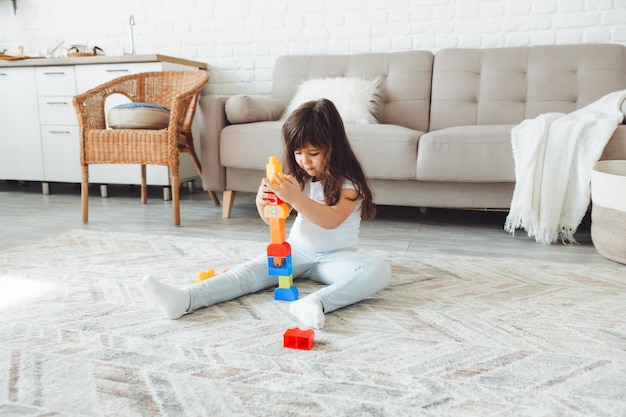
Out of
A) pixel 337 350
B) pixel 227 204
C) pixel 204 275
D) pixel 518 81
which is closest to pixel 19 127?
pixel 227 204

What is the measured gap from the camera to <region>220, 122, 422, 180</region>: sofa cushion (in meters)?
2.28

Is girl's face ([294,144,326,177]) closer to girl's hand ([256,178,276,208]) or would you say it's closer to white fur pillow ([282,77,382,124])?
girl's hand ([256,178,276,208])

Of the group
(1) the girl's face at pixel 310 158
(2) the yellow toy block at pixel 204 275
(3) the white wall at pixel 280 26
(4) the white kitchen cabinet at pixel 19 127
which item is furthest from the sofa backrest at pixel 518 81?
(4) the white kitchen cabinet at pixel 19 127

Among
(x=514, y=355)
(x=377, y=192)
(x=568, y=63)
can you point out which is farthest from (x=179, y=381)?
(x=568, y=63)

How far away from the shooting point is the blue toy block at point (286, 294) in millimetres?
1436

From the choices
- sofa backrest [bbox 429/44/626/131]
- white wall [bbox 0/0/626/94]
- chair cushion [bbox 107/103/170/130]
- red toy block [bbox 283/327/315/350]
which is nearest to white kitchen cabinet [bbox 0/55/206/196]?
white wall [bbox 0/0/626/94]

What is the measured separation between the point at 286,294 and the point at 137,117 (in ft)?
4.98

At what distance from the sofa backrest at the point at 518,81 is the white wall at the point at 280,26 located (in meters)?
0.24

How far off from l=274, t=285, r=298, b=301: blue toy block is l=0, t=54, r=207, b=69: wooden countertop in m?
1.94

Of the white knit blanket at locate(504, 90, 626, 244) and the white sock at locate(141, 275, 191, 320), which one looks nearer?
the white sock at locate(141, 275, 191, 320)

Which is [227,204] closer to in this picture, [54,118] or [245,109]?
[245,109]

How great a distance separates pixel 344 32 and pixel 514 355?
246 cm

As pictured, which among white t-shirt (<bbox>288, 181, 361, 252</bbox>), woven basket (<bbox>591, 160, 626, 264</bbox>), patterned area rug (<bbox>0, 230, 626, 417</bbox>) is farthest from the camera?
woven basket (<bbox>591, 160, 626, 264</bbox>)

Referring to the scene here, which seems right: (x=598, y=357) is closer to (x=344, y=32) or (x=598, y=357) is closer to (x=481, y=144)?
(x=481, y=144)
